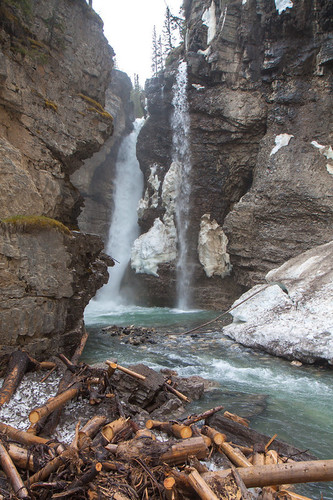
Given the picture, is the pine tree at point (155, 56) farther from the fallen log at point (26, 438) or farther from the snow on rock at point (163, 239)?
the fallen log at point (26, 438)

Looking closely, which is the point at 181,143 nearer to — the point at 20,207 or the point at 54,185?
the point at 54,185

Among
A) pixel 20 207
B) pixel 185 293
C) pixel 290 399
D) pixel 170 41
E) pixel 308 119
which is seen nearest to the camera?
pixel 290 399

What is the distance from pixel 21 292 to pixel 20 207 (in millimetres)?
2004

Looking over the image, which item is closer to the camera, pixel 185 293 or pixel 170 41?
pixel 185 293

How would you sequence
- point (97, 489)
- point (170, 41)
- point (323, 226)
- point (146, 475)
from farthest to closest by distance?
point (170, 41), point (323, 226), point (146, 475), point (97, 489)

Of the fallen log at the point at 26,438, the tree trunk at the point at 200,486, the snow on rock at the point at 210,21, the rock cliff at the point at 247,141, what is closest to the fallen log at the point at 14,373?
the fallen log at the point at 26,438

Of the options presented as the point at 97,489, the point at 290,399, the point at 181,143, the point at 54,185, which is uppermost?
the point at 181,143

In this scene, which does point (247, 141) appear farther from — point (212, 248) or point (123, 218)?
point (123, 218)

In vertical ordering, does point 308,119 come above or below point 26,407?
above

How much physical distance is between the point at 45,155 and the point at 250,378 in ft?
25.5

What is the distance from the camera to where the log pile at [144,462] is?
306 centimetres

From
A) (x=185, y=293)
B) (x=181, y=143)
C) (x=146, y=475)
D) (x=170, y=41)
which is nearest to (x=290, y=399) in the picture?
(x=146, y=475)

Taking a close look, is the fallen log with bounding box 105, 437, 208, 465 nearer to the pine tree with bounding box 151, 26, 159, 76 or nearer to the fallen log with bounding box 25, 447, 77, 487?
the fallen log with bounding box 25, 447, 77, 487

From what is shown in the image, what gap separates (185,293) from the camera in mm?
22359
